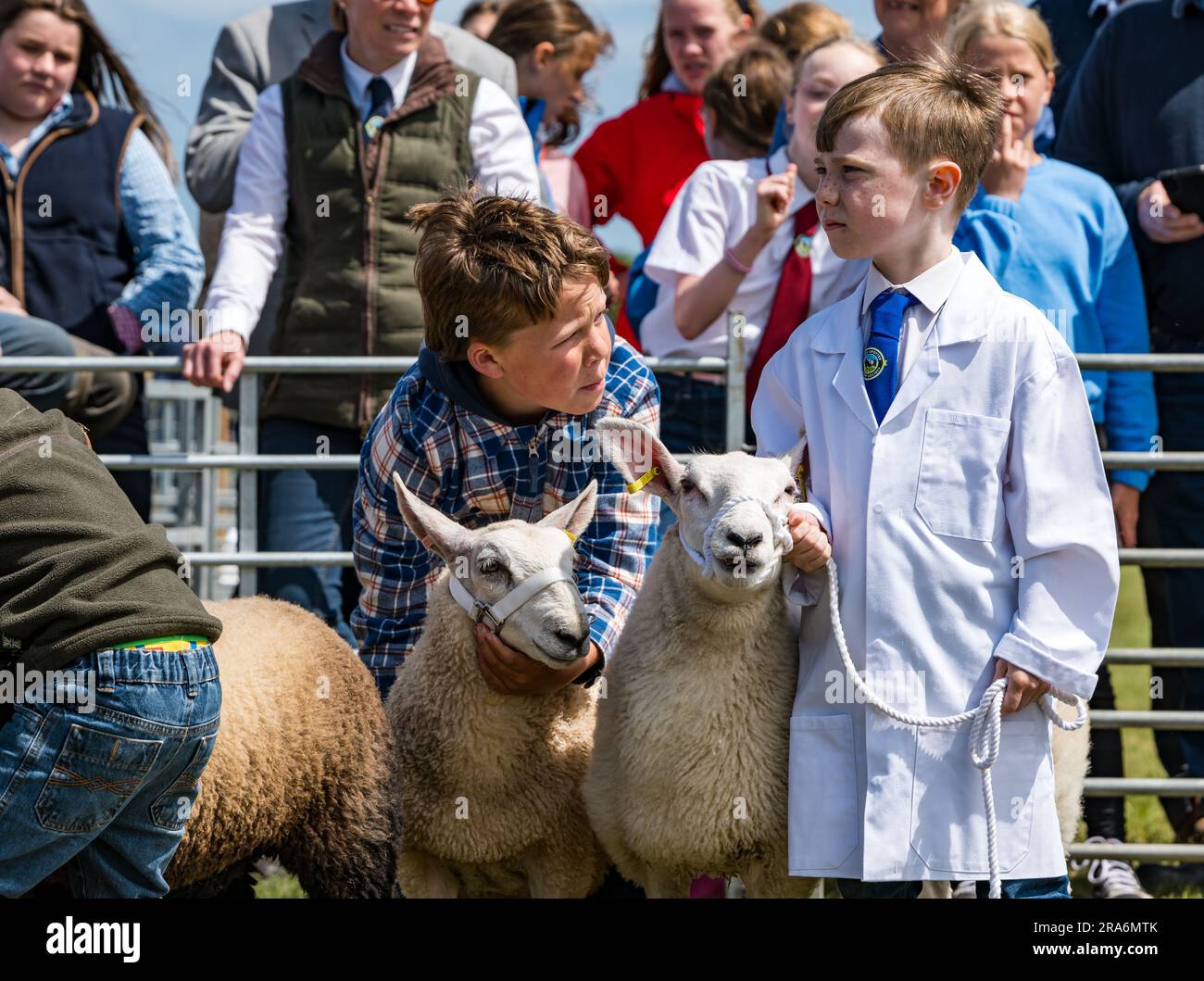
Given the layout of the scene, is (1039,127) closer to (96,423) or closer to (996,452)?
(996,452)

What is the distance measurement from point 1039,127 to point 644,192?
4.38 feet

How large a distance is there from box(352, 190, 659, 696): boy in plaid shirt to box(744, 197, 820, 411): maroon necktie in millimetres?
895

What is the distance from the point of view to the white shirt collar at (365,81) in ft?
14.9

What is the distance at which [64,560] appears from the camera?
8.32ft

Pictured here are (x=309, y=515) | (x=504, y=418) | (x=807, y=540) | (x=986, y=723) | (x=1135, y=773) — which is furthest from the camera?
→ (x=1135, y=773)

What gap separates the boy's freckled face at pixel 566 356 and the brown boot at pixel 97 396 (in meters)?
1.64

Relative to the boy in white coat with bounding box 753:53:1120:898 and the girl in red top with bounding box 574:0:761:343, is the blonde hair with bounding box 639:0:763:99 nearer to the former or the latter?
the girl in red top with bounding box 574:0:761:343

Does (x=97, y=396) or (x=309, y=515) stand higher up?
(x=97, y=396)

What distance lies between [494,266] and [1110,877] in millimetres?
2693

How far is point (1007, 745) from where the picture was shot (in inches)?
111

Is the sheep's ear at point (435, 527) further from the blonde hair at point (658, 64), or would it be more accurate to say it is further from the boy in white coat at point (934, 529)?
the blonde hair at point (658, 64)

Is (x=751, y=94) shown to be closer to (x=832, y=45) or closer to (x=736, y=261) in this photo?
(x=832, y=45)

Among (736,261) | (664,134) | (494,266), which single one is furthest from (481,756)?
(664,134)

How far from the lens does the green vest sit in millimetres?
4496
